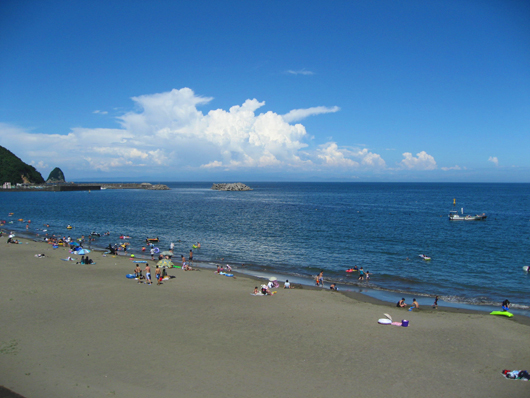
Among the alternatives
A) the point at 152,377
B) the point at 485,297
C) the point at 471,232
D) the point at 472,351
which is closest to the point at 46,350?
the point at 152,377

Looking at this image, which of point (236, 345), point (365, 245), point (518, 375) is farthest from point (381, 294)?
point (365, 245)

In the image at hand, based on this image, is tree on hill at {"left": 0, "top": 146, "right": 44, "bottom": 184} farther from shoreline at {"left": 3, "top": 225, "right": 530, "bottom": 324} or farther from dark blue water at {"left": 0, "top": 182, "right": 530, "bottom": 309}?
shoreline at {"left": 3, "top": 225, "right": 530, "bottom": 324}

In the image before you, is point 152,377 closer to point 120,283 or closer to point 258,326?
point 258,326

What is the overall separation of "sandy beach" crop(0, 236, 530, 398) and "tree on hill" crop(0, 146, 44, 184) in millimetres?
194194

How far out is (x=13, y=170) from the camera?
17975 cm

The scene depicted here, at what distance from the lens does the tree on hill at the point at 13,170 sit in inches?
6914

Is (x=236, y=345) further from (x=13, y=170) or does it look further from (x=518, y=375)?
(x=13, y=170)

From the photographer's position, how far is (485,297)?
2608cm

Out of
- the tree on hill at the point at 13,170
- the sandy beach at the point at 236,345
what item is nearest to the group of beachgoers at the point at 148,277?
the sandy beach at the point at 236,345

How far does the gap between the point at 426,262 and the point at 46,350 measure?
36237mm

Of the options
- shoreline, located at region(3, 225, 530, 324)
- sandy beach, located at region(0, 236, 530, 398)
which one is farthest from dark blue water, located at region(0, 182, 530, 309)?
sandy beach, located at region(0, 236, 530, 398)

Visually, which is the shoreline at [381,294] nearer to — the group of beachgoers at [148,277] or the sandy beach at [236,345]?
the sandy beach at [236,345]

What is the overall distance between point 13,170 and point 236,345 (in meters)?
217

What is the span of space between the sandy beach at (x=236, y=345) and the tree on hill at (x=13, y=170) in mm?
194194
